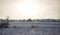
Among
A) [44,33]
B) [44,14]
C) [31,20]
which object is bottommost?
[44,33]

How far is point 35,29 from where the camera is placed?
140 cm

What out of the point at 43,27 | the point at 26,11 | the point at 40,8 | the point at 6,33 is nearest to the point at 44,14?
the point at 40,8

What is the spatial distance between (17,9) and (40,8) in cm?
46

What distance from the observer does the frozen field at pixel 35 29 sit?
1.39 meters

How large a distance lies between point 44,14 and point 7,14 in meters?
0.73

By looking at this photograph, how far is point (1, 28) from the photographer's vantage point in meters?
1.40

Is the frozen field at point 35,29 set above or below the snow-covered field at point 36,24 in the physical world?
below

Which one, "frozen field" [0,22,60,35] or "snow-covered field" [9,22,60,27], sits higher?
"snow-covered field" [9,22,60,27]

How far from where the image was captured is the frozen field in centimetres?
139

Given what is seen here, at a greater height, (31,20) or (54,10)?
(54,10)

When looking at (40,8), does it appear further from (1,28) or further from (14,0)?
(1,28)

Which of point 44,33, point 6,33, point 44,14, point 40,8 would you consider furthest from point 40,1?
point 6,33

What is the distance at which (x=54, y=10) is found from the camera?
1399 mm

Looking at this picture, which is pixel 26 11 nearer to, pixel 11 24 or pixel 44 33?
pixel 11 24
